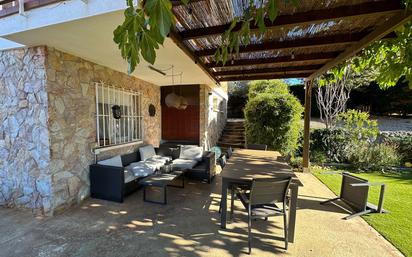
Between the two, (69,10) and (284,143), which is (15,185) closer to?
(69,10)

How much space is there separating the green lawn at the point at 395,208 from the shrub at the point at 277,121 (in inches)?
56.5

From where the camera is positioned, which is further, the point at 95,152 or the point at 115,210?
the point at 95,152

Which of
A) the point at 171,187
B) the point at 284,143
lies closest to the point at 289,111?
the point at 284,143

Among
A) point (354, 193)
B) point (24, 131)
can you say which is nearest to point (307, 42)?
point (354, 193)

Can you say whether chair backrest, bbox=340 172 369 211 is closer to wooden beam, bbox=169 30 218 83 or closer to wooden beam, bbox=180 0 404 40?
wooden beam, bbox=180 0 404 40

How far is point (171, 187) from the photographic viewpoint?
4906 mm

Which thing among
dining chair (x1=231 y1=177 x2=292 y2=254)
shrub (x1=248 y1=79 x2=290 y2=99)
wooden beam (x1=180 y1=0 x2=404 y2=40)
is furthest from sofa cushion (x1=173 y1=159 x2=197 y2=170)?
shrub (x1=248 y1=79 x2=290 y2=99)

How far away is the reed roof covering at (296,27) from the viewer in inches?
93.4

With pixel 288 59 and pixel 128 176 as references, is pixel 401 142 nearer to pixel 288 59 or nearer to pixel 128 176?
pixel 288 59

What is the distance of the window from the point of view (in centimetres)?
450

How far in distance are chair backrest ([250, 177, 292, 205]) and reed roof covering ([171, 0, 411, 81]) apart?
1675mm

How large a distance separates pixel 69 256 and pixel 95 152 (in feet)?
7.26

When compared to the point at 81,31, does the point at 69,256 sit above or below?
below

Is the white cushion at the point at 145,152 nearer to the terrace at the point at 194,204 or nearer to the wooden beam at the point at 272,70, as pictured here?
the terrace at the point at 194,204
